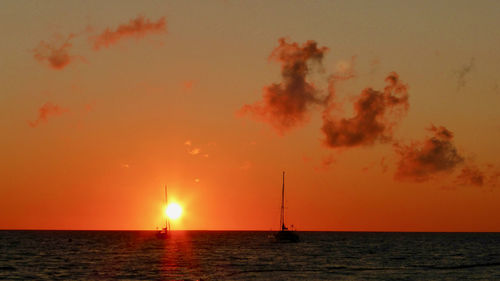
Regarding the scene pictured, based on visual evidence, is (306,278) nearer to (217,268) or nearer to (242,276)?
(242,276)

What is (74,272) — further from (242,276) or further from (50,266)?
(242,276)

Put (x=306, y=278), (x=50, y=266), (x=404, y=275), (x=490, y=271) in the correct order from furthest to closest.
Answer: (x=50, y=266)
(x=490, y=271)
(x=404, y=275)
(x=306, y=278)

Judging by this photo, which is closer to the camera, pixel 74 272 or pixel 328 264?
pixel 74 272

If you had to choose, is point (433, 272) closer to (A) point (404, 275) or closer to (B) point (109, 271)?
(A) point (404, 275)

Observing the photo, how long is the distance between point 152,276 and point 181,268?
45.2 ft

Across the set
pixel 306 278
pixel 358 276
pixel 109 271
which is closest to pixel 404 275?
pixel 358 276

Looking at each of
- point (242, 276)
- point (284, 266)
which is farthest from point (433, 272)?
point (242, 276)

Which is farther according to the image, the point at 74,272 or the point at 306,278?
the point at 74,272

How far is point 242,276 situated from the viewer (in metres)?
89.4

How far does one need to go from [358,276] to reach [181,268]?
28.9 metres

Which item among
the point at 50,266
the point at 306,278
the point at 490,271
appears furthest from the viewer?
the point at 50,266

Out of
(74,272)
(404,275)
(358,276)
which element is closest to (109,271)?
(74,272)

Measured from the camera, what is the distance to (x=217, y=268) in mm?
103625

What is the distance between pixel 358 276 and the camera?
91.7 metres
